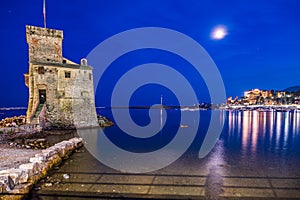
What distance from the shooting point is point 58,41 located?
23797 mm

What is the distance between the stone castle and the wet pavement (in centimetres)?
1390

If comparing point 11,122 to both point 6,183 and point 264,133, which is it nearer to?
point 6,183

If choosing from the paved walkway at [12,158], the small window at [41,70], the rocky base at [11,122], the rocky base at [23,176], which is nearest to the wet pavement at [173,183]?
the rocky base at [23,176]

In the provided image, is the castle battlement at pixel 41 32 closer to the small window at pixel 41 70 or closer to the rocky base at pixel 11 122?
the small window at pixel 41 70

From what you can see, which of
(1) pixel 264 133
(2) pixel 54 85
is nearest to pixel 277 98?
(1) pixel 264 133

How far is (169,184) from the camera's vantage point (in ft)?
26.1

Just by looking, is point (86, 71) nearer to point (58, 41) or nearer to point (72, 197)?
point (58, 41)

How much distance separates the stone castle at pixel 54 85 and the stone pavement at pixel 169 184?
14291 mm

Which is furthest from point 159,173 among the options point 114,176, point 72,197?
point 72,197

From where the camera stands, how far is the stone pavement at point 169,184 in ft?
22.8

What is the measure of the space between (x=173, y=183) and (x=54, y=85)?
20.0m

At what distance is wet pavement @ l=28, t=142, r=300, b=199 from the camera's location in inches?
274

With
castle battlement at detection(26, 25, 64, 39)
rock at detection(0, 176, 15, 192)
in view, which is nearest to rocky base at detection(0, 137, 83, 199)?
rock at detection(0, 176, 15, 192)

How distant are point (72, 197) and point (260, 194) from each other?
674cm
